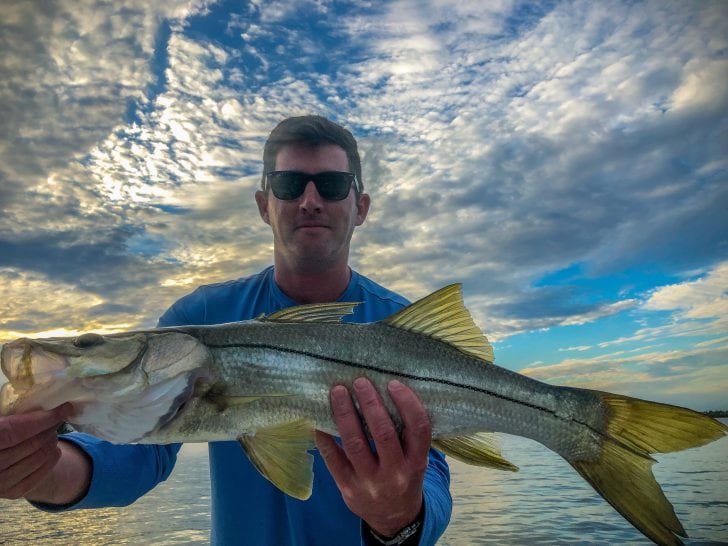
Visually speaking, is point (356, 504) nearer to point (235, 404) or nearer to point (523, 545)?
point (235, 404)

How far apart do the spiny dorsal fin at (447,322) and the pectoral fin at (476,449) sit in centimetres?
48

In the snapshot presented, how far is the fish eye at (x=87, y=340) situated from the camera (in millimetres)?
2902

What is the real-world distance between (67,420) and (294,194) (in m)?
3.12

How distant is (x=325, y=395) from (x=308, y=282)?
207 cm

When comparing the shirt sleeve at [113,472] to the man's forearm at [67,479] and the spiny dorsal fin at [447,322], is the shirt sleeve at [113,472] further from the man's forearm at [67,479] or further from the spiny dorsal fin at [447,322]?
the spiny dorsal fin at [447,322]

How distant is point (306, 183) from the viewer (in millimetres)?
5422

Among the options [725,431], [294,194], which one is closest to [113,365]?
[294,194]

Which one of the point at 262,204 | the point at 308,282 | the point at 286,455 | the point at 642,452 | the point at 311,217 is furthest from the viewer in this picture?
the point at 262,204

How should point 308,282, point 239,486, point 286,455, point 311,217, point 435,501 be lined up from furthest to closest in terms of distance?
point 311,217 → point 308,282 → point 239,486 → point 435,501 → point 286,455

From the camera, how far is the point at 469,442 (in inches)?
130

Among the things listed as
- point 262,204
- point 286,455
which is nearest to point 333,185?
point 262,204

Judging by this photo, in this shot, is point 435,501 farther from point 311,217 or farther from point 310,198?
point 310,198

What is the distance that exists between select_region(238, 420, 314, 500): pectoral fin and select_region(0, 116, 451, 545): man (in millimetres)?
172

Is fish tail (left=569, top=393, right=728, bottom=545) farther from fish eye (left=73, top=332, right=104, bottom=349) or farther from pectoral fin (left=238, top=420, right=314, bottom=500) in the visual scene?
fish eye (left=73, top=332, right=104, bottom=349)
